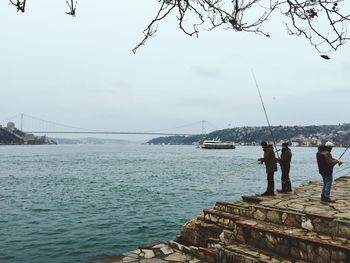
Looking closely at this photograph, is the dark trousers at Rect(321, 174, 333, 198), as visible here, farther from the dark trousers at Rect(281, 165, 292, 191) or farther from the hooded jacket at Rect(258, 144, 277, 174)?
the dark trousers at Rect(281, 165, 292, 191)

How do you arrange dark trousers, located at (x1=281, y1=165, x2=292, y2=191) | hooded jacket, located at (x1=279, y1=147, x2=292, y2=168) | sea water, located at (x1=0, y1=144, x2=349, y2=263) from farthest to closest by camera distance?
sea water, located at (x1=0, y1=144, x2=349, y2=263), dark trousers, located at (x1=281, y1=165, x2=292, y2=191), hooded jacket, located at (x1=279, y1=147, x2=292, y2=168)

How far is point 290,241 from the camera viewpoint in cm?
605

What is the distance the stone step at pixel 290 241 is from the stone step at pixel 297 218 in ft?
0.43

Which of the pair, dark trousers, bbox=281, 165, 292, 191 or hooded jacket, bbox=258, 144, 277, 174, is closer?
hooded jacket, bbox=258, 144, 277, 174

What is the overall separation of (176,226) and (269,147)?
5647 mm

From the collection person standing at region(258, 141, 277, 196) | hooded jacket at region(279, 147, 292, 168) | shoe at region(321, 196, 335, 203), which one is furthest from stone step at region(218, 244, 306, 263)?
hooded jacket at region(279, 147, 292, 168)

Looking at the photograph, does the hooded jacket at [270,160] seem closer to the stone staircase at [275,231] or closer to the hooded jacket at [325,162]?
the stone staircase at [275,231]

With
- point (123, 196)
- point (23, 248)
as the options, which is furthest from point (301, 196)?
point (123, 196)

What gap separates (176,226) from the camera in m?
13.2

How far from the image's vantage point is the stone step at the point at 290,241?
5.50m

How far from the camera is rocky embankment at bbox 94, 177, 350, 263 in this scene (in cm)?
582

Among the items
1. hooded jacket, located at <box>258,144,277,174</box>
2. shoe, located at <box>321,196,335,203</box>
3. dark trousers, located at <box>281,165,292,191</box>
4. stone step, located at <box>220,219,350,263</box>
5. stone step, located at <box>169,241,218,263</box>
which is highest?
hooded jacket, located at <box>258,144,277,174</box>

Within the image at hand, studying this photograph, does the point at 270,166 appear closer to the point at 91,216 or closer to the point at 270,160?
the point at 270,160

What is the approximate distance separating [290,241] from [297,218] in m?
0.64
